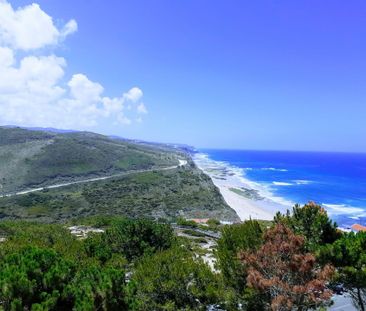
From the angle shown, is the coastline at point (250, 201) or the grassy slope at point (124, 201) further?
the coastline at point (250, 201)

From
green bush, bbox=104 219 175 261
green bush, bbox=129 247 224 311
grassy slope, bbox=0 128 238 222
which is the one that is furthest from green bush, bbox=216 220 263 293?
grassy slope, bbox=0 128 238 222

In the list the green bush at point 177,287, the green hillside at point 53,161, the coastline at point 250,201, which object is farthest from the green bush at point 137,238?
the green hillside at point 53,161

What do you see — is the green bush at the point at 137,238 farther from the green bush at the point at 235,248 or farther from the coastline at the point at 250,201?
the coastline at the point at 250,201

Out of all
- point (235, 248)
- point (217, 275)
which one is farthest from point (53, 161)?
point (217, 275)

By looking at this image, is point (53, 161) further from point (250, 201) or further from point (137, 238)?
point (137, 238)

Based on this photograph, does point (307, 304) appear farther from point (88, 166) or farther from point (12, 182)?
point (88, 166)

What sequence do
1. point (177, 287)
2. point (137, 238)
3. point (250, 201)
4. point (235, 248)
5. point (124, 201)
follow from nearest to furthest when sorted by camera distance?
point (177, 287), point (235, 248), point (137, 238), point (124, 201), point (250, 201)

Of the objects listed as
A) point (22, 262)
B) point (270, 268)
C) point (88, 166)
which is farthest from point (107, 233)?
point (88, 166)

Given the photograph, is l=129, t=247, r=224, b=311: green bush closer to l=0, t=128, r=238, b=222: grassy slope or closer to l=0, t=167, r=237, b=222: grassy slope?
l=0, t=167, r=237, b=222: grassy slope
